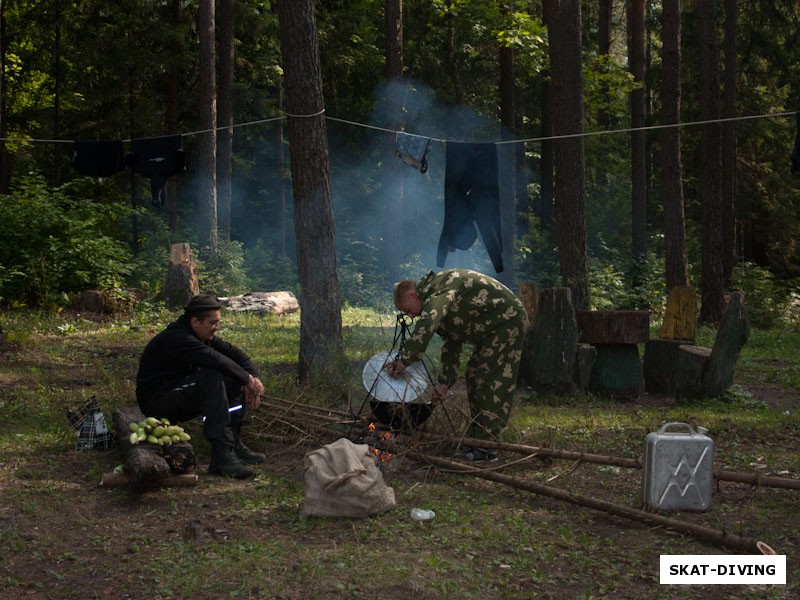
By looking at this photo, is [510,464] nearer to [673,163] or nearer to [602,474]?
[602,474]

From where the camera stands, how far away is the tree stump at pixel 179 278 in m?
19.1

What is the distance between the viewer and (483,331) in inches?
310

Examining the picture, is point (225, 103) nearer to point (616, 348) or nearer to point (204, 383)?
point (616, 348)

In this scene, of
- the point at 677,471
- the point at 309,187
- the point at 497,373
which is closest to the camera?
the point at 677,471

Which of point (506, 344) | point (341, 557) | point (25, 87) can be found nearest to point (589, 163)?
point (25, 87)

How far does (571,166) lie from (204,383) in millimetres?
9015

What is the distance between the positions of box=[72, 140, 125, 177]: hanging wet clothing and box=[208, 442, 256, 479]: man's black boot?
9116 millimetres

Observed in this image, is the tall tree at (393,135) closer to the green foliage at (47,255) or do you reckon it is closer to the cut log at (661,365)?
the green foliage at (47,255)

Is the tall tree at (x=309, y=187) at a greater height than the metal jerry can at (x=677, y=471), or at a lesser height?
greater

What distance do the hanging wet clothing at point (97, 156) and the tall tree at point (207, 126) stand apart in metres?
8.13

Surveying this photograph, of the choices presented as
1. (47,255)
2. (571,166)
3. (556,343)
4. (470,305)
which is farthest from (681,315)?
(47,255)

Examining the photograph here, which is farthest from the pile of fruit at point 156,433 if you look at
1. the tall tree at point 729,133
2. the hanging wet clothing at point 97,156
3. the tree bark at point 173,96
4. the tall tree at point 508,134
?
the tree bark at point 173,96

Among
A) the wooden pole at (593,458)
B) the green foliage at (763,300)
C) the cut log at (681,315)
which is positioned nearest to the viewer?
the wooden pole at (593,458)

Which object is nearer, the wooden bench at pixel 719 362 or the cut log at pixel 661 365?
the wooden bench at pixel 719 362
